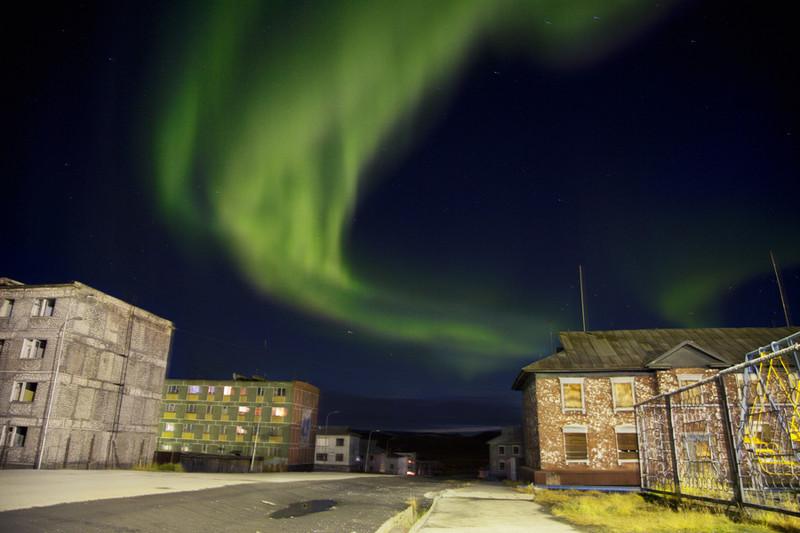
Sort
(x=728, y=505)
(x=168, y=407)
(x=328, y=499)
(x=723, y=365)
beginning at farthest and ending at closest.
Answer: (x=168, y=407) < (x=723, y=365) < (x=328, y=499) < (x=728, y=505)

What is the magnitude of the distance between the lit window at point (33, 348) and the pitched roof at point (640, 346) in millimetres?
32617

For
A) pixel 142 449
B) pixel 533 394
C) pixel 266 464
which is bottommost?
pixel 266 464

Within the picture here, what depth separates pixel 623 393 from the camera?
2997 cm

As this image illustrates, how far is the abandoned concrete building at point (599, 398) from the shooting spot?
28.6 metres

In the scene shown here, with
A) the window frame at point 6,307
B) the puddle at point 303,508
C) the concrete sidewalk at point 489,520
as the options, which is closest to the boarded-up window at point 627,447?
the concrete sidewalk at point 489,520

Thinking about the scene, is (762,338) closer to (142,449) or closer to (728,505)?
(728,505)

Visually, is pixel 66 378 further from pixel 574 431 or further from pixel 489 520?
pixel 574 431

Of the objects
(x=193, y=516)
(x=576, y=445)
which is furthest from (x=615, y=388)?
(x=193, y=516)

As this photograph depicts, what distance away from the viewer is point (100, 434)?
1346 inches

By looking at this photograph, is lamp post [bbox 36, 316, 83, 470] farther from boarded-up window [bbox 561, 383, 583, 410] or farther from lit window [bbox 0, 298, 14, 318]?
boarded-up window [bbox 561, 383, 583, 410]

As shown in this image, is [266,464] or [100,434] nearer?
[100,434]

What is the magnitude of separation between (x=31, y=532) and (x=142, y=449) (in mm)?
34972

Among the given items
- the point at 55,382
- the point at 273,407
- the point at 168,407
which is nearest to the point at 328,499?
the point at 55,382

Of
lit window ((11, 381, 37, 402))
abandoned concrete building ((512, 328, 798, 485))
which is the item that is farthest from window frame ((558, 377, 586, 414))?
lit window ((11, 381, 37, 402))
